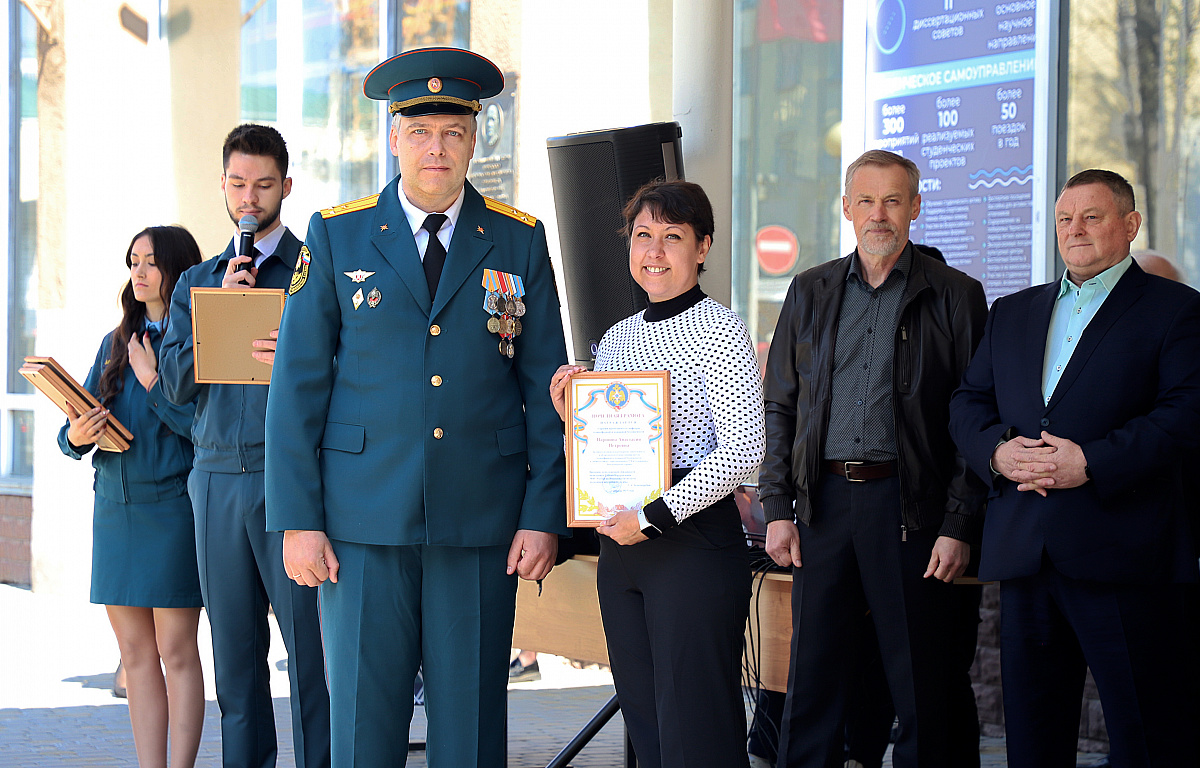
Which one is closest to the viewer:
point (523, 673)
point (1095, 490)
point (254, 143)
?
point (1095, 490)

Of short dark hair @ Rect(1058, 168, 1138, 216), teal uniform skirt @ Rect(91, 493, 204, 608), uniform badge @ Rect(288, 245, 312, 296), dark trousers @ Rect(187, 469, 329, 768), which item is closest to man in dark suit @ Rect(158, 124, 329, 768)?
dark trousers @ Rect(187, 469, 329, 768)

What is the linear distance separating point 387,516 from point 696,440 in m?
0.77

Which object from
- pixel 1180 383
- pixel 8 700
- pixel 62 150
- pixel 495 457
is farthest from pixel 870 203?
pixel 62 150

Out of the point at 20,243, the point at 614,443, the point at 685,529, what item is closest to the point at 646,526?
the point at 685,529

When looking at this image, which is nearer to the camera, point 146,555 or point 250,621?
point 250,621

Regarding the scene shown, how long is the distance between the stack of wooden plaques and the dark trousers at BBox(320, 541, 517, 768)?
1.71 metres

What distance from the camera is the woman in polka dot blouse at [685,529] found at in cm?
289

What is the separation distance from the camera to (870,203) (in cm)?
385

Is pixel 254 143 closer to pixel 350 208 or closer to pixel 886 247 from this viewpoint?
pixel 350 208

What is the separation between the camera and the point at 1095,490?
3236 millimetres

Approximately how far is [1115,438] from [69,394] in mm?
3368

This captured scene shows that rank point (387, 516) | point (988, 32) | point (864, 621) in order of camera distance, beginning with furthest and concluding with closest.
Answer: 1. point (988, 32)
2. point (864, 621)
3. point (387, 516)

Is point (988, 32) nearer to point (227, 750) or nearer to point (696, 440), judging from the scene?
point (696, 440)

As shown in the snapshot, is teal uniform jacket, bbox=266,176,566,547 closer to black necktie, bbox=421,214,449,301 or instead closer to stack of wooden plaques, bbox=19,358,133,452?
black necktie, bbox=421,214,449,301
